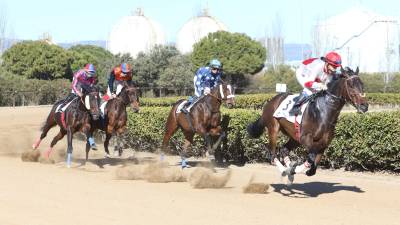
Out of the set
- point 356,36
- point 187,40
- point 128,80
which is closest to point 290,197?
point 128,80

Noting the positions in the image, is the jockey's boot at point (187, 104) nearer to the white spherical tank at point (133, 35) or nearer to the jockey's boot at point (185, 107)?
the jockey's boot at point (185, 107)

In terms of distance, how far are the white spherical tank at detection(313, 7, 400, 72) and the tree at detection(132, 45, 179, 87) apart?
17665 mm

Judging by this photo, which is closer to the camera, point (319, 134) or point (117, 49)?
point (319, 134)

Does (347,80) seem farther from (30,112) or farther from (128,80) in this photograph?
(30,112)

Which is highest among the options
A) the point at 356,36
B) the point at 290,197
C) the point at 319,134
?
the point at 356,36

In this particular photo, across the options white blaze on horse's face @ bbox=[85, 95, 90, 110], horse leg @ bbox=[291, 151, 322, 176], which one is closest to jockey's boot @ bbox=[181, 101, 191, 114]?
white blaze on horse's face @ bbox=[85, 95, 90, 110]

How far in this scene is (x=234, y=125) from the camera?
1559 cm

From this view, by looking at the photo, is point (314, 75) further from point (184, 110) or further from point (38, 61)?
point (38, 61)

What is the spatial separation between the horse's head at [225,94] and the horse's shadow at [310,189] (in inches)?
96.5

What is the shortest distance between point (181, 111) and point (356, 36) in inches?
2185

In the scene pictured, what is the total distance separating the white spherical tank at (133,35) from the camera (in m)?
75.1

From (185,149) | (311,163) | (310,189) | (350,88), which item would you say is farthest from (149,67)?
(350,88)

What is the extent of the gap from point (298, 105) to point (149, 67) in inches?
1670

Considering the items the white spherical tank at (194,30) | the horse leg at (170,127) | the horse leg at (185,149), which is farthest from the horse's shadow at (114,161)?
the white spherical tank at (194,30)
